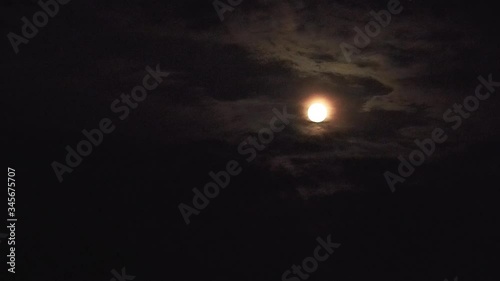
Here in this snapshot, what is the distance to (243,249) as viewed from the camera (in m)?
21.6

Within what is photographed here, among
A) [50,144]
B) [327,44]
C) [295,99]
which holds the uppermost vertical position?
[50,144]

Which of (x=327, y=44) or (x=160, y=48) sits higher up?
(x=160, y=48)

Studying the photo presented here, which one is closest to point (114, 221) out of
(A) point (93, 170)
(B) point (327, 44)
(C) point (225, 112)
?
(A) point (93, 170)

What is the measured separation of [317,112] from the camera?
885cm

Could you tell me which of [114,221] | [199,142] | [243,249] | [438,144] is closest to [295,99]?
[199,142]

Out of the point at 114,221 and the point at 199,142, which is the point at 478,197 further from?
the point at 114,221

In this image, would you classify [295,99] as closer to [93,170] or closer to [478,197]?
[93,170]

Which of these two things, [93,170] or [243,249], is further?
[243,249]

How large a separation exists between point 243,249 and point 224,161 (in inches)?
354

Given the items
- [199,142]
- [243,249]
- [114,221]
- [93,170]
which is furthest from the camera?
[243,249]

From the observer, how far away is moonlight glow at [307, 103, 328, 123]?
8555 millimetres

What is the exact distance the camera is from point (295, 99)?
8492 mm

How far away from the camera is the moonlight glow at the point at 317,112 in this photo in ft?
28.1

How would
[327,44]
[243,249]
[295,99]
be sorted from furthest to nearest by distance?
[243,249]
[295,99]
[327,44]
